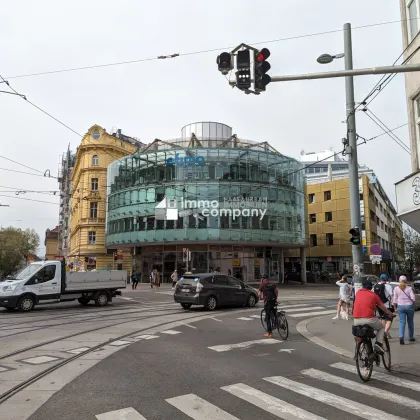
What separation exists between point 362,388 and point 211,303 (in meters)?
12.0

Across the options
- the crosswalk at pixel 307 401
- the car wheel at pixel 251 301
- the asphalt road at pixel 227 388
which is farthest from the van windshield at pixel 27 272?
the crosswalk at pixel 307 401

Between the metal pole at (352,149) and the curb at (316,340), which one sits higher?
the metal pole at (352,149)

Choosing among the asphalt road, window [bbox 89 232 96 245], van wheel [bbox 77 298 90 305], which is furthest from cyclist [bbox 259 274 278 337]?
window [bbox 89 232 96 245]

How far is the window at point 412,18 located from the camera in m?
11.9

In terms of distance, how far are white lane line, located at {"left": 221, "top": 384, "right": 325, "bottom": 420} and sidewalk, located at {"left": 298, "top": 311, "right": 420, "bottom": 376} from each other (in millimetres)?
3127

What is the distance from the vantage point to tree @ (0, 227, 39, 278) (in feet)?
194

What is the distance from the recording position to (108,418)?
4883mm

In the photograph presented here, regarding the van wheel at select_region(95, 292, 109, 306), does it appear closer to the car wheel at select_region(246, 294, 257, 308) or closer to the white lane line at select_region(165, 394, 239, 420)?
the car wheel at select_region(246, 294, 257, 308)

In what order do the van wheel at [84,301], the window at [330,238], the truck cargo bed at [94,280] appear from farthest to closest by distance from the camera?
1. the window at [330,238]
2. the van wheel at [84,301]
3. the truck cargo bed at [94,280]

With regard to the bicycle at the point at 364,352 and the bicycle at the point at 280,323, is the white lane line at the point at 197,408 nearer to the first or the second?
A: the bicycle at the point at 364,352

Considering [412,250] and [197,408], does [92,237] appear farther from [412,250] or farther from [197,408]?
Answer: [197,408]

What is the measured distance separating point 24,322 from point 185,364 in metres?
8.33

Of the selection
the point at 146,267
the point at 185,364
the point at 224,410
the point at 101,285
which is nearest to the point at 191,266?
Answer: the point at 146,267

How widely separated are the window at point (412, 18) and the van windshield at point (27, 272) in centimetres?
1658
